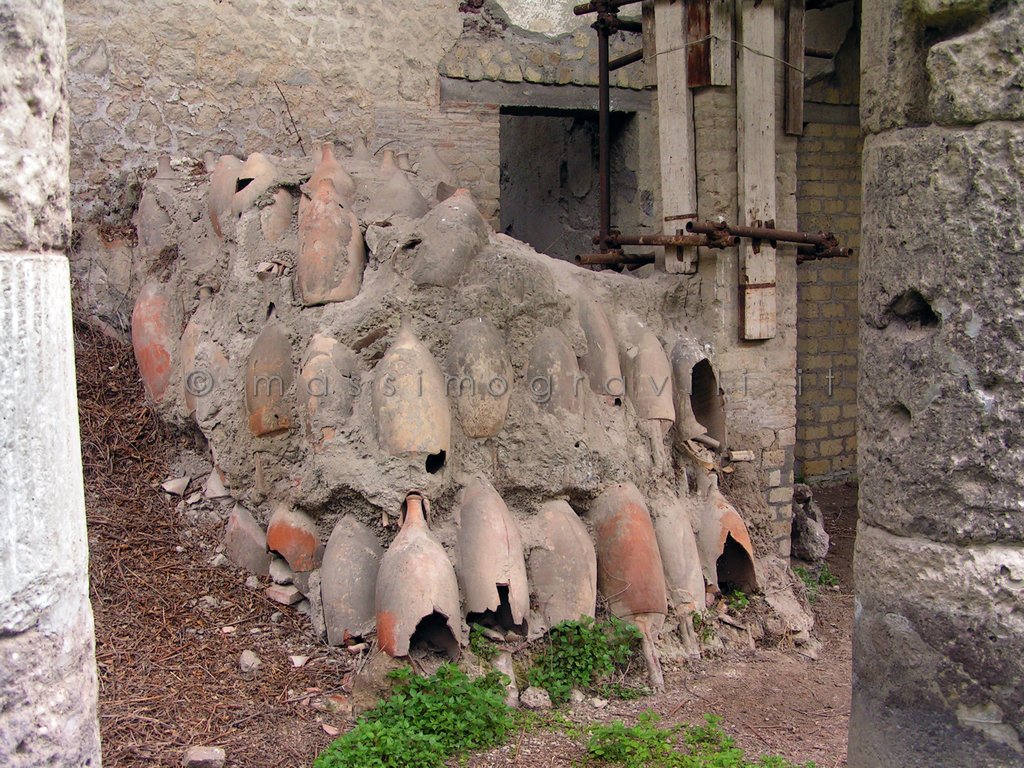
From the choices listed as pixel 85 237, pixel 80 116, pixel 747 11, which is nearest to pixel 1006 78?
pixel 747 11

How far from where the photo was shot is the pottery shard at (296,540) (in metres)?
4.38

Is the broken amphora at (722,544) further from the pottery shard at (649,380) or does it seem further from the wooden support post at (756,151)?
the wooden support post at (756,151)

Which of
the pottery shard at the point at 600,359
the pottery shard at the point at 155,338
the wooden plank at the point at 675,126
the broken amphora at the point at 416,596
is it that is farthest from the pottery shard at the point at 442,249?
the pottery shard at the point at 155,338

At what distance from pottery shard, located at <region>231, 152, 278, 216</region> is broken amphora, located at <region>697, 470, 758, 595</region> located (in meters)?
2.60

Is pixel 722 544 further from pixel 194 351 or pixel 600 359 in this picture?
pixel 194 351

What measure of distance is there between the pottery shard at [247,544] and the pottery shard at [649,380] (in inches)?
72.3

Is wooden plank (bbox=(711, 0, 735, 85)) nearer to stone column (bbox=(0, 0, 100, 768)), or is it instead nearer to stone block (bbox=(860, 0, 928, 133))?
stone block (bbox=(860, 0, 928, 133))

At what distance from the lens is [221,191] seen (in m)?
5.49

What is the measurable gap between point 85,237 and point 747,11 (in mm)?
4024

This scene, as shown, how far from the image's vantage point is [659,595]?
4.48 metres

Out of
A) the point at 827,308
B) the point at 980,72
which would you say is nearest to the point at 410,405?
the point at 980,72

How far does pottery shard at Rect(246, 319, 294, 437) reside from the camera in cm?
467

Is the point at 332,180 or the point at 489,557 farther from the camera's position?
the point at 332,180

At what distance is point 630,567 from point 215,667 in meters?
1.72
